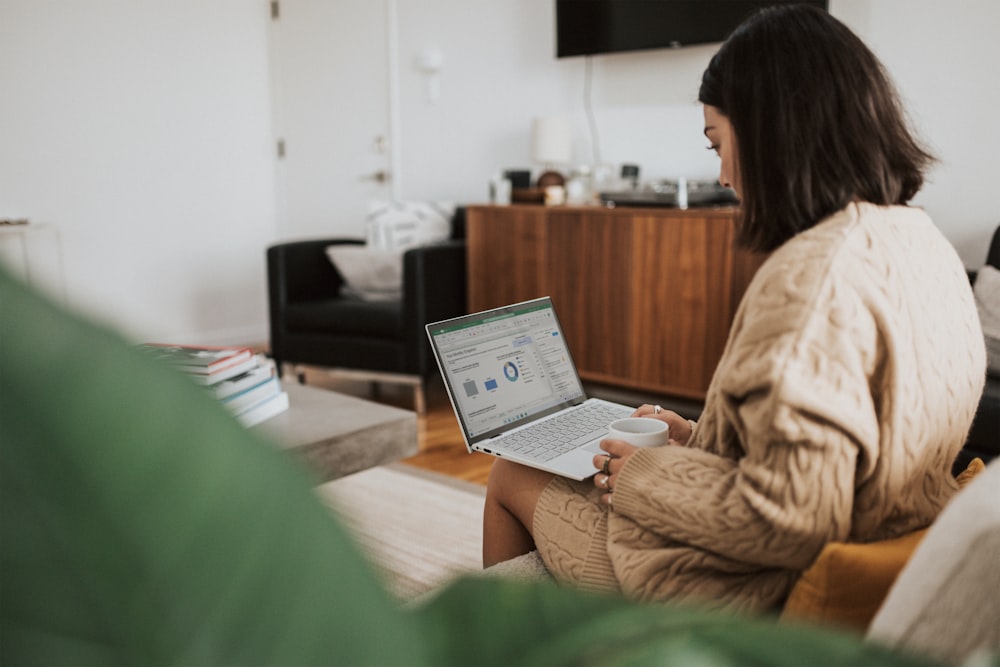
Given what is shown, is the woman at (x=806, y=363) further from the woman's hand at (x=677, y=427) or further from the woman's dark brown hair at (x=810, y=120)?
the woman's hand at (x=677, y=427)

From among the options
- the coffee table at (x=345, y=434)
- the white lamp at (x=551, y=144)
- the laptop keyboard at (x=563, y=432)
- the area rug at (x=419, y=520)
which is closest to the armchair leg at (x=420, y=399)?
the area rug at (x=419, y=520)

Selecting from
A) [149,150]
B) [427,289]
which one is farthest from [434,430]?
[149,150]

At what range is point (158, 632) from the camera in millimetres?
231

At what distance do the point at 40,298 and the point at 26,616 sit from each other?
3.1 inches

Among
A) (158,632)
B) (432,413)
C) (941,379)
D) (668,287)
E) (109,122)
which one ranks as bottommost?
(432,413)

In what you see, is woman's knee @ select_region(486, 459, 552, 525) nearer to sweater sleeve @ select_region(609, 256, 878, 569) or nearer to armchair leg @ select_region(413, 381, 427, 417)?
sweater sleeve @ select_region(609, 256, 878, 569)

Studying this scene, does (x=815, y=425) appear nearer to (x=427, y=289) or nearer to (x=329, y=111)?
(x=427, y=289)

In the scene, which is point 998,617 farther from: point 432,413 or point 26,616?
point 432,413

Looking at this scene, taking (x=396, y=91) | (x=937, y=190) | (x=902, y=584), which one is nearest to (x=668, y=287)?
(x=937, y=190)

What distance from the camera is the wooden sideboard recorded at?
330 cm

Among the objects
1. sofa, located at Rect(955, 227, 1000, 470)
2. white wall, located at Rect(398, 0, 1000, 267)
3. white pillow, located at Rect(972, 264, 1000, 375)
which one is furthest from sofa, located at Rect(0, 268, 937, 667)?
white wall, located at Rect(398, 0, 1000, 267)

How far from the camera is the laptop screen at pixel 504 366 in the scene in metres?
1.45

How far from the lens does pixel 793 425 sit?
2.84 feet

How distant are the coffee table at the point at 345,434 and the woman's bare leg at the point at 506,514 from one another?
1.87ft
